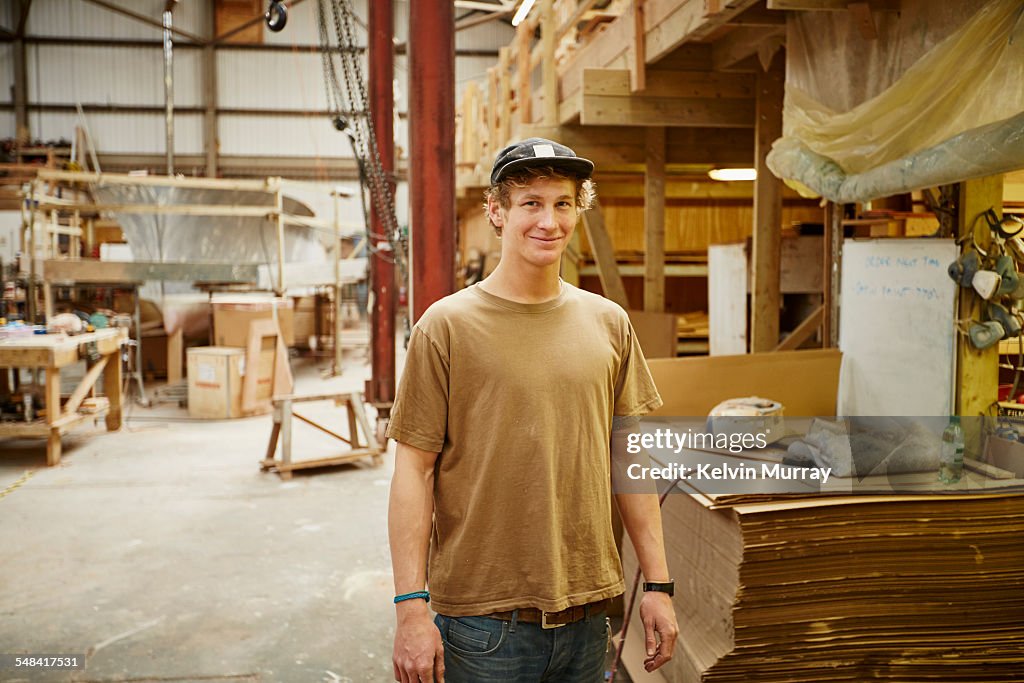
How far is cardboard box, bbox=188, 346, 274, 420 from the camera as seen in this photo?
426 inches

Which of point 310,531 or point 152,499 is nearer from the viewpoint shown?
point 310,531

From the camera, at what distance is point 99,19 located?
23.2 m

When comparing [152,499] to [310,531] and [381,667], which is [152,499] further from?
[381,667]

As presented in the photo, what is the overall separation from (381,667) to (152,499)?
381cm

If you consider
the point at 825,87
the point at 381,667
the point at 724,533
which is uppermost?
the point at 825,87

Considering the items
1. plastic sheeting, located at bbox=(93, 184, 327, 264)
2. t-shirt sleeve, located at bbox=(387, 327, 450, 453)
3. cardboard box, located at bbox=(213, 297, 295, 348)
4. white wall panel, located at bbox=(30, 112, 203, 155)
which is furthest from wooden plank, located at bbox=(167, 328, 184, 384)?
t-shirt sleeve, located at bbox=(387, 327, 450, 453)

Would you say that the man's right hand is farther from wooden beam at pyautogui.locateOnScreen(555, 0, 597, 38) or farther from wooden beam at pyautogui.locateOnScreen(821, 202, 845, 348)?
wooden beam at pyautogui.locateOnScreen(555, 0, 597, 38)

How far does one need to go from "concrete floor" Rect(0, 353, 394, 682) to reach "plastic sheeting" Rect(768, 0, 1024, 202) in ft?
11.1

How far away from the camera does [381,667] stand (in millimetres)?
4219

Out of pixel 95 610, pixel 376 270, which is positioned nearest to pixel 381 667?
pixel 95 610

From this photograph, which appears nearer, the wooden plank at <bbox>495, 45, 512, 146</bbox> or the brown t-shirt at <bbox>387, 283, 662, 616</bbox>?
the brown t-shirt at <bbox>387, 283, 662, 616</bbox>

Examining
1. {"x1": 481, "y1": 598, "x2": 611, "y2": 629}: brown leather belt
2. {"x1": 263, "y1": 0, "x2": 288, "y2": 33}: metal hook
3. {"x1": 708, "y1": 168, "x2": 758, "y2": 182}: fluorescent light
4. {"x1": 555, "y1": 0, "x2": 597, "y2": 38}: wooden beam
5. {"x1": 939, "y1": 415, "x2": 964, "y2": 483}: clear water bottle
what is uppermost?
{"x1": 263, "y1": 0, "x2": 288, "y2": 33}: metal hook

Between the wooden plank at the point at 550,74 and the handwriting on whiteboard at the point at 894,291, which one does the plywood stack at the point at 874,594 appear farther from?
the wooden plank at the point at 550,74

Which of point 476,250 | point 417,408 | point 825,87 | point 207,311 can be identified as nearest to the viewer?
point 417,408
